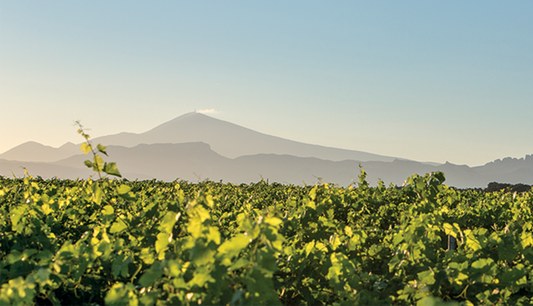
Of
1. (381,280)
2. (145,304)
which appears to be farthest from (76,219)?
(381,280)

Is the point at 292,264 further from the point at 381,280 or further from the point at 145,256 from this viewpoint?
the point at 145,256

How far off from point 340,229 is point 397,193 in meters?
5.36

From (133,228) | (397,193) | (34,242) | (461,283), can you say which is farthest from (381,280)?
(397,193)

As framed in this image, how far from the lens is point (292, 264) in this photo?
2758 mm

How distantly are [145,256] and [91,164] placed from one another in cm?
80

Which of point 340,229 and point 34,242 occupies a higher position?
point 340,229

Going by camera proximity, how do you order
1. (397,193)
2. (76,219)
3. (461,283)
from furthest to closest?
(397,193), (76,219), (461,283)

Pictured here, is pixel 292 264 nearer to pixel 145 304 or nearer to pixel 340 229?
pixel 340 229

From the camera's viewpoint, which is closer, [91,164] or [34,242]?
[91,164]

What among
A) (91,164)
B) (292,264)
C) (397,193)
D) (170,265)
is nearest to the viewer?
(170,265)

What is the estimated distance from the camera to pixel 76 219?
4281 millimetres

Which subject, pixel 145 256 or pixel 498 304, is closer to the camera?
pixel 145 256

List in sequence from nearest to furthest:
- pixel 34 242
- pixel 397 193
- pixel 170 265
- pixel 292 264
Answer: pixel 170 265 → pixel 292 264 → pixel 34 242 → pixel 397 193

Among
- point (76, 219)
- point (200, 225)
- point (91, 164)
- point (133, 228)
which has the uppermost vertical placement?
point (91, 164)
